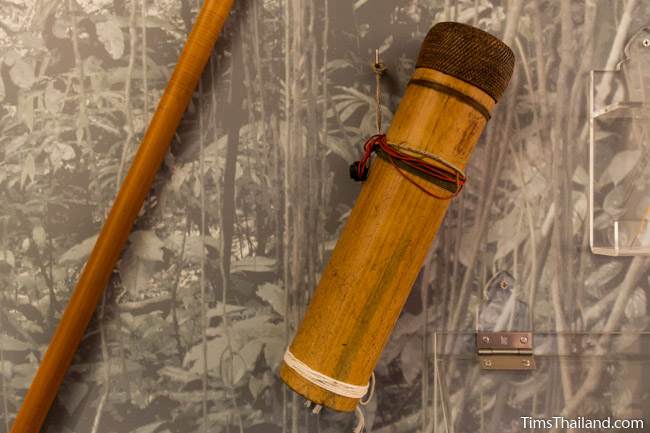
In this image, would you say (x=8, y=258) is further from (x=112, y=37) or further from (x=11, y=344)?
(x=112, y=37)

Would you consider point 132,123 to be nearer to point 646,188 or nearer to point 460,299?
point 460,299

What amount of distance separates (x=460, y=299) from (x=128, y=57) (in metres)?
0.61

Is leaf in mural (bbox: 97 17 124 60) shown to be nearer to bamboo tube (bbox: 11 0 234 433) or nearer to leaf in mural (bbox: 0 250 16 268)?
bamboo tube (bbox: 11 0 234 433)

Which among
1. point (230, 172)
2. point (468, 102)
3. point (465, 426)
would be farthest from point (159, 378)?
point (468, 102)

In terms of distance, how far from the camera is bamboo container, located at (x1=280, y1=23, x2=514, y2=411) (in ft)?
2.44

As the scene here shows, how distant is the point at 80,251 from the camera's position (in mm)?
875

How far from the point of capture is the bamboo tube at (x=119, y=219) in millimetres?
807

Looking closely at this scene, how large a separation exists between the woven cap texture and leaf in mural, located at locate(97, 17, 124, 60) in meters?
0.44

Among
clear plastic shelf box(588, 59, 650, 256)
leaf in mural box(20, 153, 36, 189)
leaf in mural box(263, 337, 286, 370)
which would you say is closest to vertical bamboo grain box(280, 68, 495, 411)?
leaf in mural box(263, 337, 286, 370)

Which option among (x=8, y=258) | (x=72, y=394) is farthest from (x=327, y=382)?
(x=8, y=258)

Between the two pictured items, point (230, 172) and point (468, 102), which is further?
point (230, 172)

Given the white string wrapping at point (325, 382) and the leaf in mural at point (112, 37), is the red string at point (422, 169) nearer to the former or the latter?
the white string wrapping at point (325, 382)

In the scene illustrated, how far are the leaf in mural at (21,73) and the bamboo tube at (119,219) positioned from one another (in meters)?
0.21

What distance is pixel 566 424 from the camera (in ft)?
2.91
